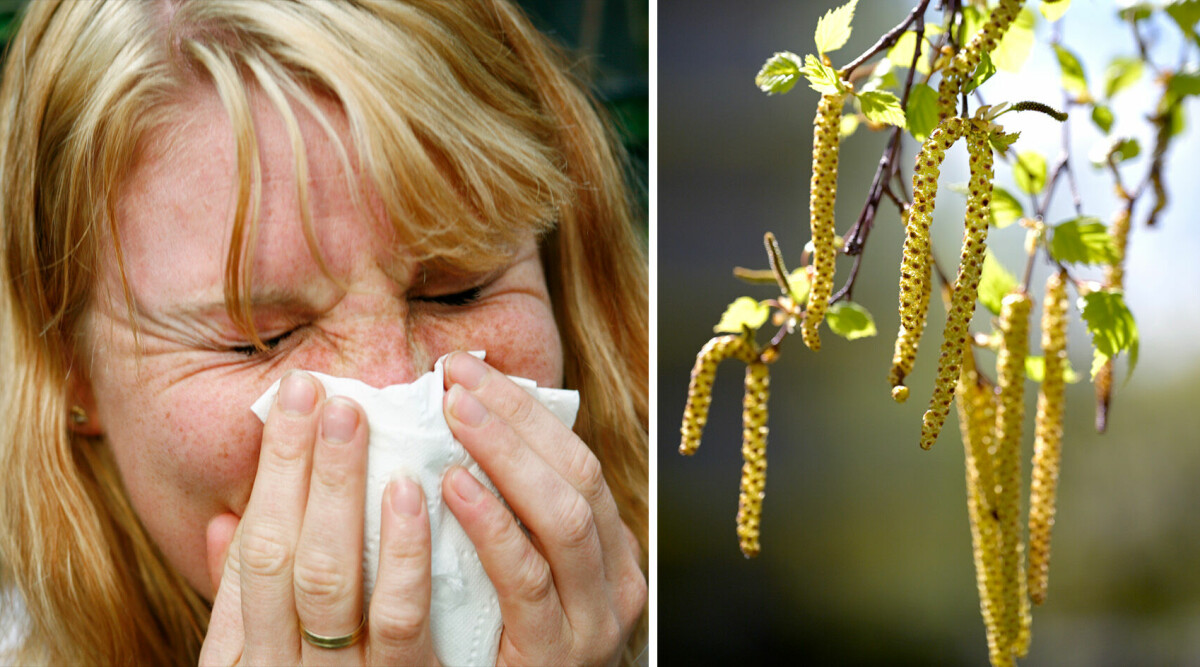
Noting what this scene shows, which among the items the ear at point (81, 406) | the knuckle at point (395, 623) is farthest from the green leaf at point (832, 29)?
the ear at point (81, 406)

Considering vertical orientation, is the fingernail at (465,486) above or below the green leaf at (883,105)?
below

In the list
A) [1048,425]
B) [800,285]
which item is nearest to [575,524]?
→ [800,285]

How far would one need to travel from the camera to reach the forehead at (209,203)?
2.30 ft

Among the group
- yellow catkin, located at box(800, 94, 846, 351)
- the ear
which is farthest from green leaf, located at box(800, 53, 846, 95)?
the ear

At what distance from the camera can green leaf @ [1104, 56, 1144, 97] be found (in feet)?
2.39

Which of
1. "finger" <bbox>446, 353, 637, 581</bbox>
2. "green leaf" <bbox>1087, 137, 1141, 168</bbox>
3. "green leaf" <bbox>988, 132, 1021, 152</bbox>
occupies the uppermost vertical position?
"green leaf" <bbox>1087, 137, 1141, 168</bbox>

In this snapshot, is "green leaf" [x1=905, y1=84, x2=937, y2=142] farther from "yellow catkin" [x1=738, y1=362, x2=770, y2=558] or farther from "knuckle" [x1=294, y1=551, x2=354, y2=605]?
"knuckle" [x1=294, y1=551, x2=354, y2=605]

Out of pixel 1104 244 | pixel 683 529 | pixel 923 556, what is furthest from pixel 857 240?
pixel 923 556

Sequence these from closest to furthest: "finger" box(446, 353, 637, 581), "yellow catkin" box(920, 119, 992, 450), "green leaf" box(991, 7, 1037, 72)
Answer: "yellow catkin" box(920, 119, 992, 450), "green leaf" box(991, 7, 1037, 72), "finger" box(446, 353, 637, 581)

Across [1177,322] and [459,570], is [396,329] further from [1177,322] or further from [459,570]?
[1177,322]

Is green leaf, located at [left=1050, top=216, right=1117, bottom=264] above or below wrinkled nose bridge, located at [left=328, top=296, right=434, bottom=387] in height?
above

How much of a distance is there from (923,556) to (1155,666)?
10.2 inches

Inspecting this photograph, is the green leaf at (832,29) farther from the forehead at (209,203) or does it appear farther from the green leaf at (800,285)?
the forehead at (209,203)

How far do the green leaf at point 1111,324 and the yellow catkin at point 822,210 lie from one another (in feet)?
0.56
